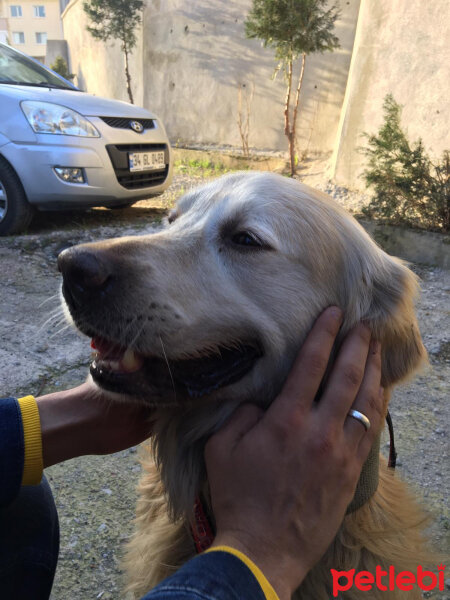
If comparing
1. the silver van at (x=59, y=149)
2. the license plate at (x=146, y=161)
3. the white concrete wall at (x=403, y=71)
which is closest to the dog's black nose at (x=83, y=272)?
the silver van at (x=59, y=149)

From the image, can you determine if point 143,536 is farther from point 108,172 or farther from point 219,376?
point 108,172

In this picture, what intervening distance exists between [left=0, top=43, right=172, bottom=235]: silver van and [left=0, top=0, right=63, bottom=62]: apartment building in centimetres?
5116

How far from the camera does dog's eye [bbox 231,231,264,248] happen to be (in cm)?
144

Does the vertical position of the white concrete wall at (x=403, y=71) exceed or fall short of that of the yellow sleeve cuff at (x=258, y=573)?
it exceeds it

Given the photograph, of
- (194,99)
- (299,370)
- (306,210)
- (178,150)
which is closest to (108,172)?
(306,210)

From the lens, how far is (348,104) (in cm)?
764

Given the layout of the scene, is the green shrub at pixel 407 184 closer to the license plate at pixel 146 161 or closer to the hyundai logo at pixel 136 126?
the license plate at pixel 146 161

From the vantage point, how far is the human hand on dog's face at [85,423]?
1450 millimetres

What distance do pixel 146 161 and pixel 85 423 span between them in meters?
4.59

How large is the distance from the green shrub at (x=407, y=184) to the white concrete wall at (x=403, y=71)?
0.46 metres

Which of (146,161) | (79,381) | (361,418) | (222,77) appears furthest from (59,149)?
(222,77)

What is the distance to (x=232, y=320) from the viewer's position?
1342mm

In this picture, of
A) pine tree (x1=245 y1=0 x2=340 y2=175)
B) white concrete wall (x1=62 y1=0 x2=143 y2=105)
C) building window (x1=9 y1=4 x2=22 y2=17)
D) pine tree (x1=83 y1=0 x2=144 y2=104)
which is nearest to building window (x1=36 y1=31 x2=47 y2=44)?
building window (x1=9 y1=4 x2=22 y2=17)

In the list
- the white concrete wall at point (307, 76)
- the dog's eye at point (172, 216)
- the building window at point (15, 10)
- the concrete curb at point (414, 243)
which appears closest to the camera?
the dog's eye at point (172, 216)
